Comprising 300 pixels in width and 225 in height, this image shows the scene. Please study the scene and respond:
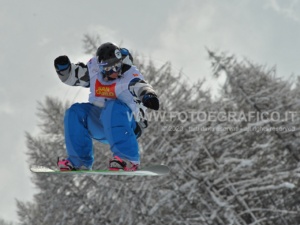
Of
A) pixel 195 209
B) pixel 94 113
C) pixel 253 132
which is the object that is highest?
pixel 253 132

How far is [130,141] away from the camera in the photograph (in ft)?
15.7

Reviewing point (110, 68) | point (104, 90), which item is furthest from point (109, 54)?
point (104, 90)

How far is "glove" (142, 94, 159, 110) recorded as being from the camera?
404 centimetres

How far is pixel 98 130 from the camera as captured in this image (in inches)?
198

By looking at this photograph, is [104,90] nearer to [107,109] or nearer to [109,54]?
[107,109]

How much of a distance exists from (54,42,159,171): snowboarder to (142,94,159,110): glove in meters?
0.16

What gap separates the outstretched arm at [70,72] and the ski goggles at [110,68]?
0.33 meters

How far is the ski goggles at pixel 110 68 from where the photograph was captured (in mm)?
4496

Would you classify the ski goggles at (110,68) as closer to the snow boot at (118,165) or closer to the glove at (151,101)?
the glove at (151,101)

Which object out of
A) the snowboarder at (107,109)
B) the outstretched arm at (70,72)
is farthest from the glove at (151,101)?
the outstretched arm at (70,72)

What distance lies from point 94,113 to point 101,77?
477mm

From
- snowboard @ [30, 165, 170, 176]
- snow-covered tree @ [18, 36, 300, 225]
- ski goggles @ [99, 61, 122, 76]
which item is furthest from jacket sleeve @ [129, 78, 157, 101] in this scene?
snow-covered tree @ [18, 36, 300, 225]

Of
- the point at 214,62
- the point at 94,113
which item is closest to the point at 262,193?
the point at 214,62

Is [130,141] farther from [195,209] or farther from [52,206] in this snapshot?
[52,206]
